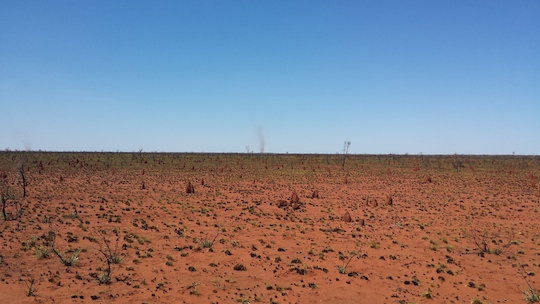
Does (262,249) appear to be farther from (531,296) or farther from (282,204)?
(282,204)

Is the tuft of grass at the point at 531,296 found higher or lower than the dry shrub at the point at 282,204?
lower

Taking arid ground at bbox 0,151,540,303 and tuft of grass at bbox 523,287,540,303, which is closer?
tuft of grass at bbox 523,287,540,303

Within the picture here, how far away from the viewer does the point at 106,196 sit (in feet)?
73.4

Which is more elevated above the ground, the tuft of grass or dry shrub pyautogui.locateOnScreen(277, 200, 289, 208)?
dry shrub pyautogui.locateOnScreen(277, 200, 289, 208)

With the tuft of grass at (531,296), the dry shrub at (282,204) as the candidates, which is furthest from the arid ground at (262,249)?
the dry shrub at (282,204)

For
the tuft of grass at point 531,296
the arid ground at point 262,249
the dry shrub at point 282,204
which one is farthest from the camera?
the dry shrub at point 282,204

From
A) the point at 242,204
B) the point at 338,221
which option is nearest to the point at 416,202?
the point at 338,221

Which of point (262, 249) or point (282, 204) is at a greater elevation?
point (282, 204)

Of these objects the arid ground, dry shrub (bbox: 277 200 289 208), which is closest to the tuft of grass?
the arid ground

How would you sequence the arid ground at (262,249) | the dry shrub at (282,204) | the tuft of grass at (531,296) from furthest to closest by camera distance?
the dry shrub at (282,204) → the arid ground at (262,249) → the tuft of grass at (531,296)

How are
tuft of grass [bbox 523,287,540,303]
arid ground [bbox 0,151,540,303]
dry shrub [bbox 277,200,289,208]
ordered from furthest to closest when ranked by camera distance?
dry shrub [bbox 277,200,289,208], arid ground [bbox 0,151,540,303], tuft of grass [bbox 523,287,540,303]

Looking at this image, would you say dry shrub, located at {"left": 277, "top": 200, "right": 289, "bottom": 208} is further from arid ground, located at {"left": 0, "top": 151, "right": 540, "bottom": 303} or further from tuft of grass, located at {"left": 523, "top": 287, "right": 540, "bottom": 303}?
tuft of grass, located at {"left": 523, "top": 287, "right": 540, "bottom": 303}

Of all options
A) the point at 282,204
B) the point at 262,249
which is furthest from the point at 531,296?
A: the point at 282,204

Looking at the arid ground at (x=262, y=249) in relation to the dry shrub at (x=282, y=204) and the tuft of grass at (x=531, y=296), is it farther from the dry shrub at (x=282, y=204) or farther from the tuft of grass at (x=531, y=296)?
the dry shrub at (x=282, y=204)
